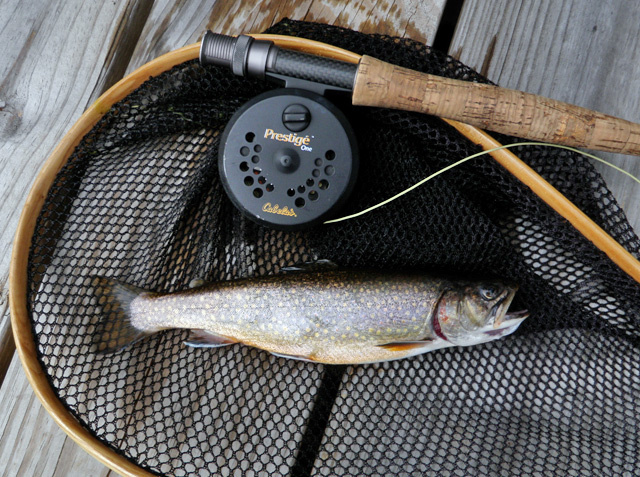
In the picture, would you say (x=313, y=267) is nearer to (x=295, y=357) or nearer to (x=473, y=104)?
(x=295, y=357)

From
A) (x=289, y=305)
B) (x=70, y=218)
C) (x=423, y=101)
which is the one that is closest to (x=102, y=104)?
(x=70, y=218)

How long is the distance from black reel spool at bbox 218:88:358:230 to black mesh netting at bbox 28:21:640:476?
12cm

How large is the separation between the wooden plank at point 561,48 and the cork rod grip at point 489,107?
48 cm

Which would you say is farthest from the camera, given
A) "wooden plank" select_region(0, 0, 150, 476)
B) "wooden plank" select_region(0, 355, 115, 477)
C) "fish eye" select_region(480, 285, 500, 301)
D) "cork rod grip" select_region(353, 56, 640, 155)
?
"wooden plank" select_region(0, 0, 150, 476)

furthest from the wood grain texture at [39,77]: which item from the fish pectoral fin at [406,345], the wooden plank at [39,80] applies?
the fish pectoral fin at [406,345]

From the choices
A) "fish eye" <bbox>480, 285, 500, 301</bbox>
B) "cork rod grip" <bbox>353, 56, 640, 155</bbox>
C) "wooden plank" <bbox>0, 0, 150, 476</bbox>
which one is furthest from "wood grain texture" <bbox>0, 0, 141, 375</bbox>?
"fish eye" <bbox>480, 285, 500, 301</bbox>

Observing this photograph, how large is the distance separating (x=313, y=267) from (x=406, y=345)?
1.36ft

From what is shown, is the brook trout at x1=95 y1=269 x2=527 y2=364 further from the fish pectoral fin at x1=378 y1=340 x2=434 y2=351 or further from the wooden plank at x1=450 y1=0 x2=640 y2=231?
the wooden plank at x1=450 y1=0 x2=640 y2=231

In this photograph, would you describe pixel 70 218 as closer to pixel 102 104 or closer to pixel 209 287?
pixel 102 104

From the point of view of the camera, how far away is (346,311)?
1.69 metres

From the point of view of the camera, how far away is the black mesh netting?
1728 millimetres

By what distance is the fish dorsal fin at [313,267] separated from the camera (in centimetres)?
173

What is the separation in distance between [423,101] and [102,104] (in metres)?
1.09

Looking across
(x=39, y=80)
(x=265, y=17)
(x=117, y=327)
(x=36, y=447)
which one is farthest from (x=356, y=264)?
(x=39, y=80)
